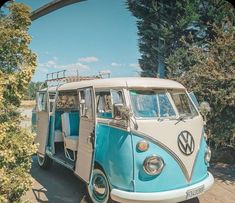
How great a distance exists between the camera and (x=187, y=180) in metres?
4.74

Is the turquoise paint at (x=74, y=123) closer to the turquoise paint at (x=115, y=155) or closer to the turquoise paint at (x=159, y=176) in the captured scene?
the turquoise paint at (x=115, y=155)

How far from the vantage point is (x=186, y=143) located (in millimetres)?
4875

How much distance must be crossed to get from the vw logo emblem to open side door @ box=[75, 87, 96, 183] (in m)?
1.65

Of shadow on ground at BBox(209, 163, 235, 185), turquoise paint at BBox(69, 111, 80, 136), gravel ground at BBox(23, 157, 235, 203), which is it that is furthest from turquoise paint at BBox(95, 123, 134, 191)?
shadow on ground at BBox(209, 163, 235, 185)

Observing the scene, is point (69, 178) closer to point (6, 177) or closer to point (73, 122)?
point (73, 122)

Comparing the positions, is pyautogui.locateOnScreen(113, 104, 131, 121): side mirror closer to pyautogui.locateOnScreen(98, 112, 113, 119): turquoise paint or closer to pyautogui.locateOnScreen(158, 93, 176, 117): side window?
pyautogui.locateOnScreen(98, 112, 113, 119): turquoise paint

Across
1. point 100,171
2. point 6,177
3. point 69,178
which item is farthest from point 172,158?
point 69,178

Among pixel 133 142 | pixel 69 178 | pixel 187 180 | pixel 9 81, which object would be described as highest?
pixel 9 81

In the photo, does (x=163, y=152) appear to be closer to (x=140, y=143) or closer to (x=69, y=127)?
(x=140, y=143)

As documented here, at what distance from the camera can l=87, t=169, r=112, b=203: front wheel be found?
507 cm

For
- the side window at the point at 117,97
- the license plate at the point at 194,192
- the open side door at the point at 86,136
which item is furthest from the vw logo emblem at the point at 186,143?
the open side door at the point at 86,136

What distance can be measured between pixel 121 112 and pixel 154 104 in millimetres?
740

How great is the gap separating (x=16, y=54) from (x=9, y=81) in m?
0.51

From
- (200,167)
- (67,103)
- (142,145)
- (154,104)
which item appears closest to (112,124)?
(142,145)
